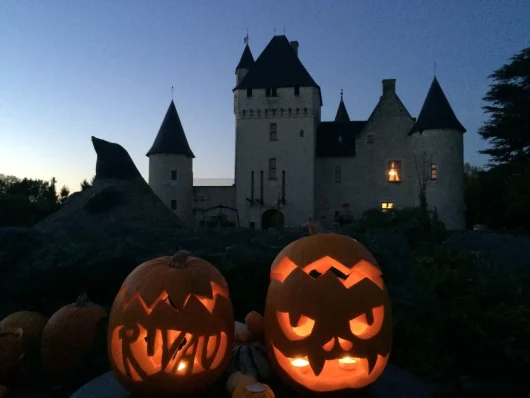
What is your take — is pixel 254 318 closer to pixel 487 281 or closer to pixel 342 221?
pixel 487 281

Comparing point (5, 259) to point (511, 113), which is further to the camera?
point (511, 113)

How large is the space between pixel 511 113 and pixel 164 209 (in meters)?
25.7

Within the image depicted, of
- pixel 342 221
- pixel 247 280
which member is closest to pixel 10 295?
pixel 247 280

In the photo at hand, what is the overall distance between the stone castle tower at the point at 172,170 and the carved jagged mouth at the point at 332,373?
98.6 feet

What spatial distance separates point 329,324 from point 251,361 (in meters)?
0.73

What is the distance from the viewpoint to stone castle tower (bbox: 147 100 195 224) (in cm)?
3209

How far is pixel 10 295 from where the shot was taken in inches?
188

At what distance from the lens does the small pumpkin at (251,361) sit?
274 cm

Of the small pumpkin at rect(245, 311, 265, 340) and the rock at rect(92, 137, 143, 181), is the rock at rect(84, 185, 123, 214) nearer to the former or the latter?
the rock at rect(92, 137, 143, 181)

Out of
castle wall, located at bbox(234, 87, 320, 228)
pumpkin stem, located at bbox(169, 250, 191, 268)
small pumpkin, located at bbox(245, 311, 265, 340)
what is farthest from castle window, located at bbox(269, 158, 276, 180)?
pumpkin stem, located at bbox(169, 250, 191, 268)

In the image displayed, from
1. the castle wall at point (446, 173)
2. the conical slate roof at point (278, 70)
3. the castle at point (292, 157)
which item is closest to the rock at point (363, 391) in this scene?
the castle at point (292, 157)

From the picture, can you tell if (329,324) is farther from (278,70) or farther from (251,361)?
(278,70)

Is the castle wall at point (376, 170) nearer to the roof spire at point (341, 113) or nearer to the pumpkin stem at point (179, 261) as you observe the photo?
the roof spire at point (341, 113)

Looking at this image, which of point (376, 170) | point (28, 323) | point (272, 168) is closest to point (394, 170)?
point (376, 170)
